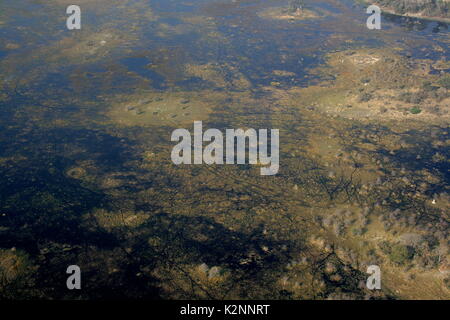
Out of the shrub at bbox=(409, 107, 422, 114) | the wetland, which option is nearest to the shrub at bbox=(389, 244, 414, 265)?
the wetland

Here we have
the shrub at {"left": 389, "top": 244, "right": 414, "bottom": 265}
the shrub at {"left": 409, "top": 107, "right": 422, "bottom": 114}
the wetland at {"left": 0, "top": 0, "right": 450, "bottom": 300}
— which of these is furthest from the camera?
the shrub at {"left": 409, "top": 107, "right": 422, "bottom": 114}

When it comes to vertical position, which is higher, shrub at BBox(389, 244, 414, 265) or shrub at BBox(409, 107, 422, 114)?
shrub at BBox(409, 107, 422, 114)

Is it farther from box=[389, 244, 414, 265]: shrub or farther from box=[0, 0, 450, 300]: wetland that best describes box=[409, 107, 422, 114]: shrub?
box=[389, 244, 414, 265]: shrub

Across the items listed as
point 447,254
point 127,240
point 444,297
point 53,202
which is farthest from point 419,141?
point 53,202

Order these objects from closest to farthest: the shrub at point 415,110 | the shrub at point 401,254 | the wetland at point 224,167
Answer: the wetland at point 224,167
the shrub at point 401,254
the shrub at point 415,110

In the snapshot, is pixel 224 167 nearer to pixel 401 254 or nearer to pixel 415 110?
pixel 401 254

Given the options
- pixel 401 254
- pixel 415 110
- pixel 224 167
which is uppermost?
pixel 415 110

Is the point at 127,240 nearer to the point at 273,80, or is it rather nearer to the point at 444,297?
the point at 444,297

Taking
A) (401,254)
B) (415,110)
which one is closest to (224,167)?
(401,254)

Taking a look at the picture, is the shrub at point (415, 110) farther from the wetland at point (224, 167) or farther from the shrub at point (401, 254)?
the shrub at point (401, 254)

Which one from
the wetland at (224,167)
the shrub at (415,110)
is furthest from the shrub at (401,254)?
the shrub at (415,110)

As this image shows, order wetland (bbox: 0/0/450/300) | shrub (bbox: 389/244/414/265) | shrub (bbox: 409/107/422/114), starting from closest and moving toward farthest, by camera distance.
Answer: wetland (bbox: 0/0/450/300) → shrub (bbox: 389/244/414/265) → shrub (bbox: 409/107/422/114)
